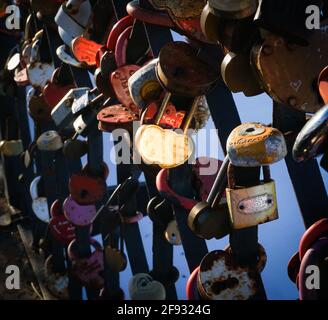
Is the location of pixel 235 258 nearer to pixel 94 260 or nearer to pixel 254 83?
pixel 254 83

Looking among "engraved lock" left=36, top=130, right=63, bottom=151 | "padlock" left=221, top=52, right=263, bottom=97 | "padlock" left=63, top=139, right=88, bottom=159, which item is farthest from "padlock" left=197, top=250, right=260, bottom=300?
"engraved lock" left=36, top=130, right=63, bottom=151

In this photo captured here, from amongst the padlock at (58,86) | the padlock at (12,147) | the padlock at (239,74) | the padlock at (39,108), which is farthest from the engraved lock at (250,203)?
the padlock at (12,147)

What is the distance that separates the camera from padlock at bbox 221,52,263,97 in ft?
2.16

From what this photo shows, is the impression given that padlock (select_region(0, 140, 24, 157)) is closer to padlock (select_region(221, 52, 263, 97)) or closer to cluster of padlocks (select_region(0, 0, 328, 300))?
cluster of padlocks (select_region(0, 0, 328, 300))

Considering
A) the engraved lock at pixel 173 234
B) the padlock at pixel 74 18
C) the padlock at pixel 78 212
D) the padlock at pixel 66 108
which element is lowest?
the padlock at pixel 78 212

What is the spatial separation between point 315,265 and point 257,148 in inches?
6.0

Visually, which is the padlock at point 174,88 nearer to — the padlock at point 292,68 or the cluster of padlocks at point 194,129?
the cluster of padlocks at point 194,129

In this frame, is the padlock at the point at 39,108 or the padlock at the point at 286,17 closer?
the padlock at the point at 286,17

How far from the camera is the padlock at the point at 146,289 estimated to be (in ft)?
3.52

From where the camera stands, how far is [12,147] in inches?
95.7

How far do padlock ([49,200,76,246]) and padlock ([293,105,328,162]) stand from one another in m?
1.28

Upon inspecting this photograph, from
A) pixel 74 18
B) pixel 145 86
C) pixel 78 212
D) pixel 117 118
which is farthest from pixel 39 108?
pixel 145 86

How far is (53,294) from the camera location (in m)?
1.92

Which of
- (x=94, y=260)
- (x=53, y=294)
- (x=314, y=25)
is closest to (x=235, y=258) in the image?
(x=314, y=25)
